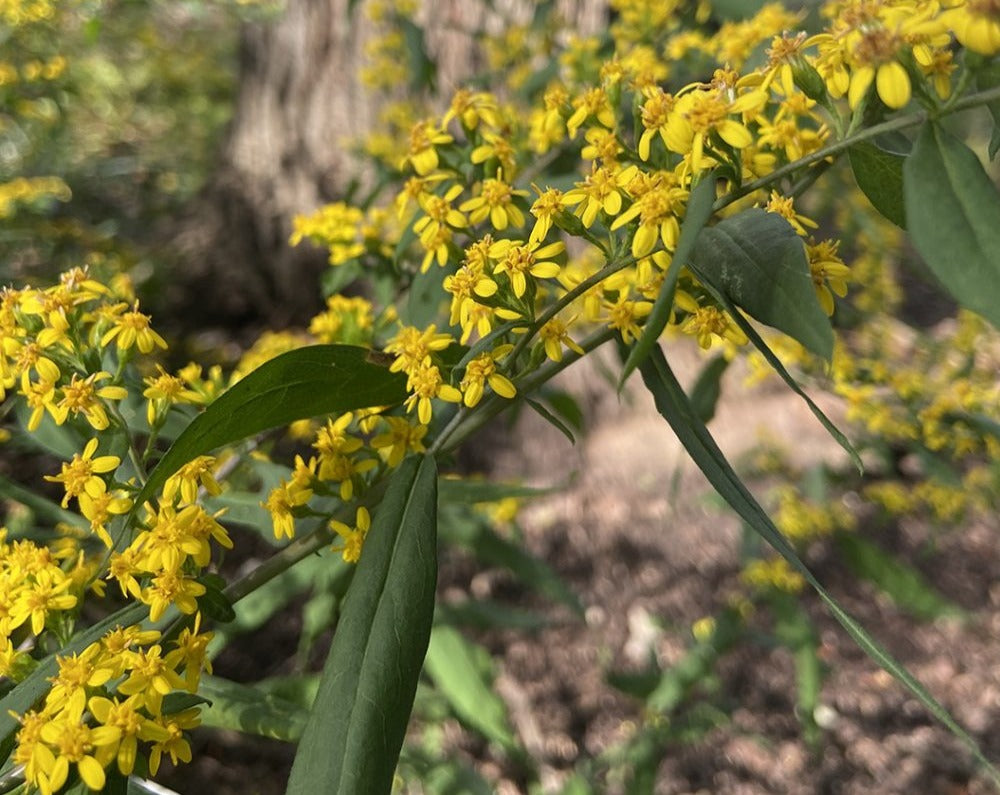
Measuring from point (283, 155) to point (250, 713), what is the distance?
10.1 feet

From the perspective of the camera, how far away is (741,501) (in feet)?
2.81

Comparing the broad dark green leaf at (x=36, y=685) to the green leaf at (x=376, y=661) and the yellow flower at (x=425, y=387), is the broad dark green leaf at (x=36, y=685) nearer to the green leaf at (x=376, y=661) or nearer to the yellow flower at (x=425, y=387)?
the green leaf at (x=376, y=661)

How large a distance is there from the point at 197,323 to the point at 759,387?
2.71 meters

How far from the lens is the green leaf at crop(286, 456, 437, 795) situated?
2.69ft

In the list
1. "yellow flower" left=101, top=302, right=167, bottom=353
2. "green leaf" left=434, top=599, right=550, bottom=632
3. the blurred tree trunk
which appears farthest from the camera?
the blurred tree trunk

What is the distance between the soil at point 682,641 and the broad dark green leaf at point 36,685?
145 cm

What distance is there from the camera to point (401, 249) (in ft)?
4.81

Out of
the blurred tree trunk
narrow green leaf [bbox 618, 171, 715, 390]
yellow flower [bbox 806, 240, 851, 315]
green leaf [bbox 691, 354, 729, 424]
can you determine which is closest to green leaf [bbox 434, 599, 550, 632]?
green leaf [bbox 691, 354, 729, 424]

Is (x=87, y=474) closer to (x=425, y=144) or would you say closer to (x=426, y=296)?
(x=426, y=296)

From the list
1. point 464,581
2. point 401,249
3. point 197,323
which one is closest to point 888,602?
point 464,581

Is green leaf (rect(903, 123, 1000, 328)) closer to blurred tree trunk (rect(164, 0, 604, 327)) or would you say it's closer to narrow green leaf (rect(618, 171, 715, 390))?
narrow green leaf (rect(618, 171, 715, 390))

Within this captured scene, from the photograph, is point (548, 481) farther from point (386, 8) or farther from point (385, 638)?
point (385, 638)

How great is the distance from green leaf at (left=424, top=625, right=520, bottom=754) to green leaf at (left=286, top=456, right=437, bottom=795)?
112cm

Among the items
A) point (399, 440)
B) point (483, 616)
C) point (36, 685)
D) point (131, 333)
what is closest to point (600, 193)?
point (399, 440)
